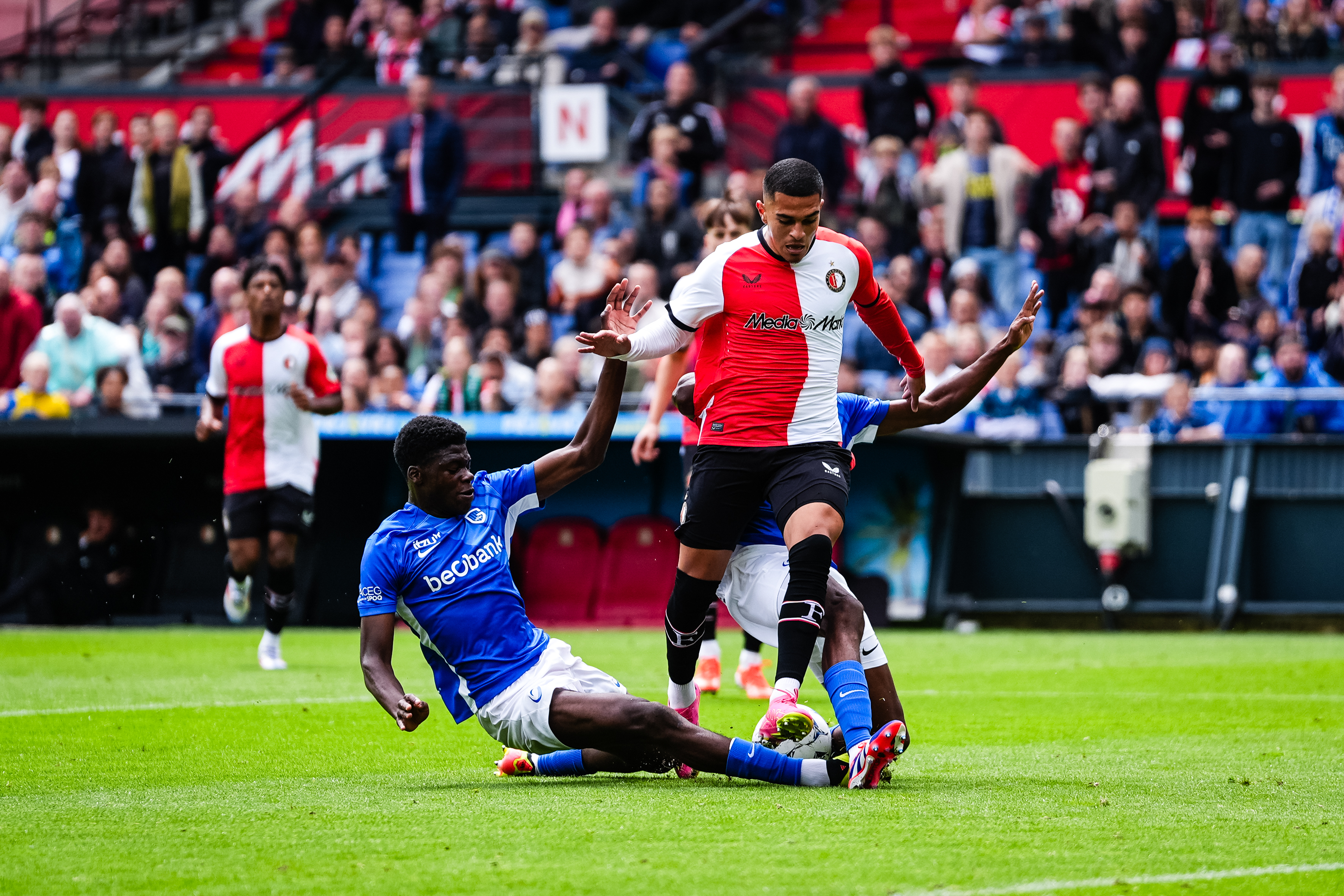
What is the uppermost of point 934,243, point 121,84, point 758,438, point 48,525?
point 121,84

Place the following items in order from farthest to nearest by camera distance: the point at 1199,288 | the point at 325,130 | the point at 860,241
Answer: the point at 325,130 → the point at 1199,288 → the point at 860,241

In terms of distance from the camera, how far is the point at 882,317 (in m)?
7.25

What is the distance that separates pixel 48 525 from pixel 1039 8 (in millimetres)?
12662

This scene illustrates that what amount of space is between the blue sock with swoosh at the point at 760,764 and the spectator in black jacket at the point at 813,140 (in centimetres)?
1338

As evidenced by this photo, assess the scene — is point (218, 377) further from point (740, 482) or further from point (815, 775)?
point (815, 775)

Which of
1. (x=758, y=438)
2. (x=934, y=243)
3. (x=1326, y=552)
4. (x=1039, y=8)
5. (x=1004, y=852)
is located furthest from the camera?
(x=1039, y=8)

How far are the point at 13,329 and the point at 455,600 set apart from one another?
13270 millimetres

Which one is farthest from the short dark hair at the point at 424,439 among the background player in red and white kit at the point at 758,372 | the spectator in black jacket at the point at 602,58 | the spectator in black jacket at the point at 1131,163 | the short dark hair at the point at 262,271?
the spectator in black jacket at the point at 602,58

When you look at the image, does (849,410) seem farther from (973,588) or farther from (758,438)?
(973,588)

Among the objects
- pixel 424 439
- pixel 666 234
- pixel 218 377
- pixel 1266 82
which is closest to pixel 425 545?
pixel 424 439

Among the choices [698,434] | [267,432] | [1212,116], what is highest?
[1212,116]

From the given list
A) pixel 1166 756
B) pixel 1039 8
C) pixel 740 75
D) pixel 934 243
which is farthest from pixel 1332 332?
pixel 1166 756

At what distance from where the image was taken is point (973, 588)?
54.0 ft

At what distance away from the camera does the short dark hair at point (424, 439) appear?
6.39 meters
